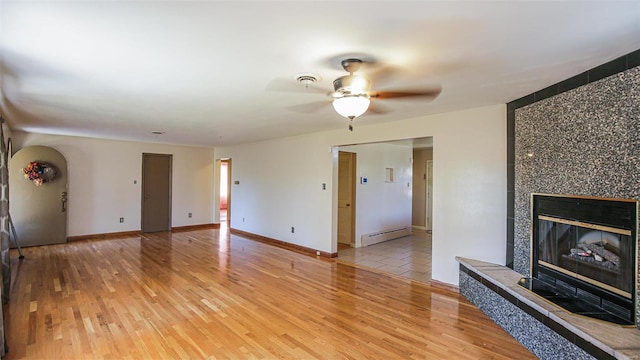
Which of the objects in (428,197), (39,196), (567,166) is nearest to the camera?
(567,166)

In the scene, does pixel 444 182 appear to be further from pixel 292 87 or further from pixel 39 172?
pixel 39 172

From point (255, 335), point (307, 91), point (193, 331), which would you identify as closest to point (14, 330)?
point (193, 331)

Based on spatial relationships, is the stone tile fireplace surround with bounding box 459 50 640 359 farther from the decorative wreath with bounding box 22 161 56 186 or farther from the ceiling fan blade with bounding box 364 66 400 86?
the decorative wreath with bounding box 22 161 56 186

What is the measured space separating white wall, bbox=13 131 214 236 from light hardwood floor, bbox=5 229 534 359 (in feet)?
6.61

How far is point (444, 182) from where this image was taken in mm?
4090

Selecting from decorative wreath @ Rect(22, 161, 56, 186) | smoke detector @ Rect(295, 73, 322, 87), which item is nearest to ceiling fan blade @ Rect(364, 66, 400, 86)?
smoke detector @ Rect(295, 73, 322, 87)

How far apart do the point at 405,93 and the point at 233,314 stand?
9.63 ft

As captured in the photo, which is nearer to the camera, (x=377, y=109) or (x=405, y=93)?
(x=405, y=93)

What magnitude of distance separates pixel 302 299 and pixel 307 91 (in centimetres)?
240

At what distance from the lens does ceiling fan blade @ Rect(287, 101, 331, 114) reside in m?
3.59

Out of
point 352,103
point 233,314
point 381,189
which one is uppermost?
point 352,103

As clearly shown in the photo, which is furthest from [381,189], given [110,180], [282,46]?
[110,180]

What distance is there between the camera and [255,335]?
2.84 m

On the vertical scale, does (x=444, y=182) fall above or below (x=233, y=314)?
above
